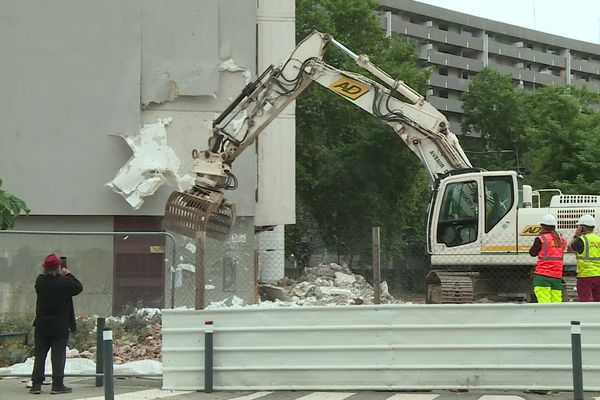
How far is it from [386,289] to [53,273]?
49.3 feet

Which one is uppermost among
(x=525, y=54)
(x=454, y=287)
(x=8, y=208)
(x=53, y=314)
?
(x=525, y=54)

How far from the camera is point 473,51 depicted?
3743 inches

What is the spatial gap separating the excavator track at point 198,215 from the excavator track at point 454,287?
4.05 metres

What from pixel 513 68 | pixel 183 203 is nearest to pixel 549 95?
pixel 183 203

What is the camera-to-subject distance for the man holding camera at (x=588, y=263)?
1115cm

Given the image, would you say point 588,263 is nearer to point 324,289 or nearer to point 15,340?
point 15,340

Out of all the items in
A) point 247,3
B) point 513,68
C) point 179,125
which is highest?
point 513,68

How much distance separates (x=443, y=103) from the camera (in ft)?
287

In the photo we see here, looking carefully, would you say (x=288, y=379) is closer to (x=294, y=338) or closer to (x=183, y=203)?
(x=294, y=338)

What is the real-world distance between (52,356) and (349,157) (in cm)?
2773

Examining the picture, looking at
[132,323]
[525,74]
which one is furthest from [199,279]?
Answer: [525,74]

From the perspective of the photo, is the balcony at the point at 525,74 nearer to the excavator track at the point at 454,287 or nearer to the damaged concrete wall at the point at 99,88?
the damaged concrete wall at the point at 99,88

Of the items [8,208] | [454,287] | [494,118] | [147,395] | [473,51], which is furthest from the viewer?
[473,51]

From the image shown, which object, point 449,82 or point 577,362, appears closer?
point 577,362
